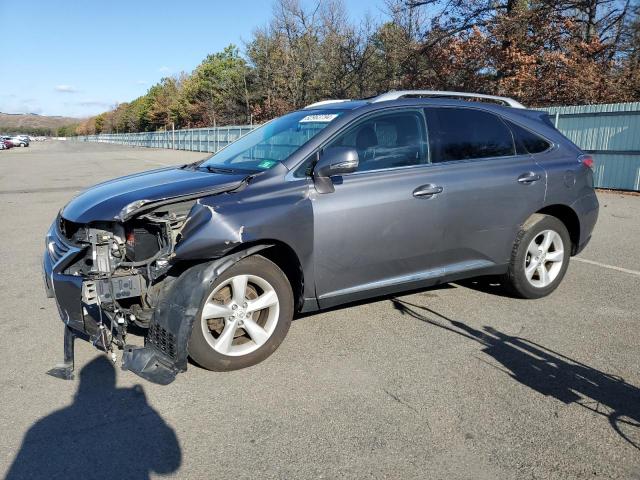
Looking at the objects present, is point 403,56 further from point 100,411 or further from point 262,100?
point 100,411

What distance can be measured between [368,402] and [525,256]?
7.94ft

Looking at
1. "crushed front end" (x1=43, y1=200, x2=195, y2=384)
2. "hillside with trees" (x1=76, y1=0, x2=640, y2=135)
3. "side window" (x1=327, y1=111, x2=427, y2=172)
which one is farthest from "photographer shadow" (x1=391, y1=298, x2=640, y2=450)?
"hillside with trees" (x1=76, y1=0, x2=640, y2=135)

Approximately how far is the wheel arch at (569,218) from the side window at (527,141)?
22.0 inches

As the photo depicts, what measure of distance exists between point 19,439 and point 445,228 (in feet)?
10.6

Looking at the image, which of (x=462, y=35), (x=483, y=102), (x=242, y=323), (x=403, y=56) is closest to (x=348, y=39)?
(x=403, y=56)

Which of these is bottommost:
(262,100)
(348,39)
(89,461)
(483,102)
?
Result: (89,461)

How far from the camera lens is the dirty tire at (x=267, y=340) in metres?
3.39

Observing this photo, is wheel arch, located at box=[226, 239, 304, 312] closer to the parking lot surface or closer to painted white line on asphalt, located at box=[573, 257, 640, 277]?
the parking lot surface

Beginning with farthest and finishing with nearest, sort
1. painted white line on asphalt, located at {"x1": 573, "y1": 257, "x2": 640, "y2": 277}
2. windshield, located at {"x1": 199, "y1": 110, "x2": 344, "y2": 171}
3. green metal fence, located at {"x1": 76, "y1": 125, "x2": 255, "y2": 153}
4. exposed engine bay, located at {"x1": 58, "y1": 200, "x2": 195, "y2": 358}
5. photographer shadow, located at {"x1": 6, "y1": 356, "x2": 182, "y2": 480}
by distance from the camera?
green metal fence, located at {"x1": 76, "y1": 125, "x2": 255, "y2": 153} → painted white line on asphalt, located at {"x1": 573, "y1": 257, "x2": 640, "y2": 277} → windshield, located at {"x1": 199, "y1": 110, "x2": 344, "y2": 171} → exposed engine bay, located at {"x1": 58, "y1": 200, "x2": 195, "y2": 358} → photographer shadow, located at {"x1": 6, "y1": 356, "x2": 182, "y2": 480}

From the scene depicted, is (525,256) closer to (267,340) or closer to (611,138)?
(267,340)

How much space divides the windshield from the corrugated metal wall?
36.9ft

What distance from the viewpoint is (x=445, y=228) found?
4262mm

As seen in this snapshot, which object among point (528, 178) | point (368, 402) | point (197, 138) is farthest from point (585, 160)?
point (197, 138)

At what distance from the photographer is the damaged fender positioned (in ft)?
10.4
